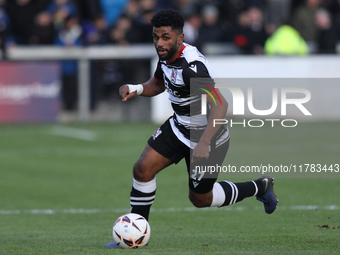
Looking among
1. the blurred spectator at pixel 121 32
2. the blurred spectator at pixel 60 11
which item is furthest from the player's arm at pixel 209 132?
the blurred spectator at pixel 60 11

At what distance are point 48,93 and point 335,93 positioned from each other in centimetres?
716

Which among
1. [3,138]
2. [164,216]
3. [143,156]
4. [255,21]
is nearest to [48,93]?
[3,138]

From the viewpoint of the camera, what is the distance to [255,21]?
1648 cm

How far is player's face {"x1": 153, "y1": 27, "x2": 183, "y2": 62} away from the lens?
512cm

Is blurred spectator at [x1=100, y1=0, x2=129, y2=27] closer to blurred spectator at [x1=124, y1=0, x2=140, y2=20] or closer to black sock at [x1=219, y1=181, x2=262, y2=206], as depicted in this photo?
blurred spectator at [x1=124, y1=0, x2=140, y2=20]

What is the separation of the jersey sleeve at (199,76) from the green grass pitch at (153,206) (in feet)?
4.39

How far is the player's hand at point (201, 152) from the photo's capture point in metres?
4.99

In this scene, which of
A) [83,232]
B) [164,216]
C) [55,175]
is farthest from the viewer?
[55,175]

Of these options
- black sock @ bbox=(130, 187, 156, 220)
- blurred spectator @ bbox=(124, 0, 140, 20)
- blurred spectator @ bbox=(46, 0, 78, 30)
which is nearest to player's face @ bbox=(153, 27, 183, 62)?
black sock @ bbox=(130, 187, 156, 220)

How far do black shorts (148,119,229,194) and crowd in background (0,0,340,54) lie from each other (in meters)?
10.8

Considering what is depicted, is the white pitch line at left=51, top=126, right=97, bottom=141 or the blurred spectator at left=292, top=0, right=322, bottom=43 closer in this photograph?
the white pitch line at left=51, top=126, right=97, bottom=141

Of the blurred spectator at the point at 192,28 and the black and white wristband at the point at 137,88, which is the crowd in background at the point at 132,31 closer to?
Answer: the blurred spectator at the point at 192,28

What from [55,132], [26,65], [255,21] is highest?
[255,21]

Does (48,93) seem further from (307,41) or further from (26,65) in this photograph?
(307,41)
